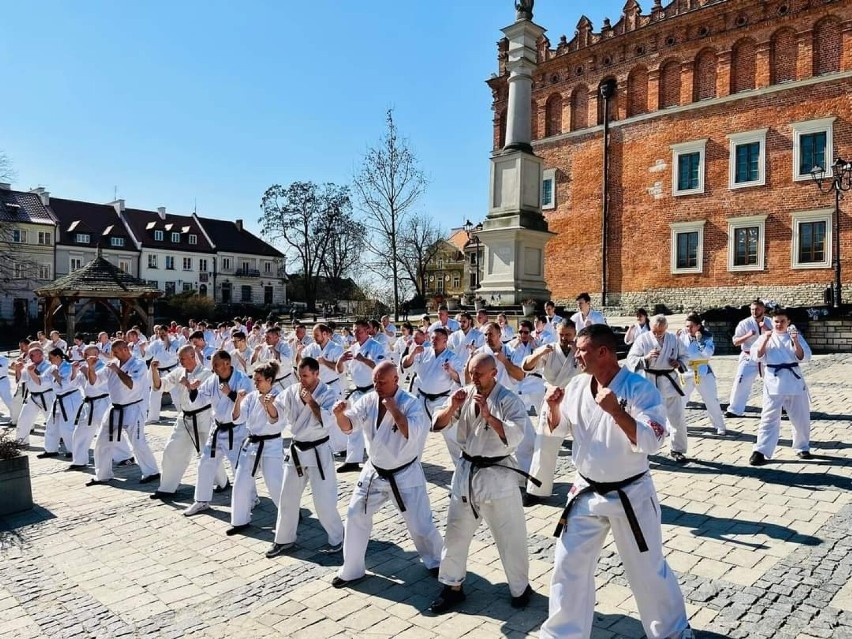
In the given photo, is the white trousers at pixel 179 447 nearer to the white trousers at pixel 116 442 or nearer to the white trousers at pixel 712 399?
the white trousers at pixel 116 442

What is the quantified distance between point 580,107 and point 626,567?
33.3 metres

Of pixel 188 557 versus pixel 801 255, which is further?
pixel 801 255

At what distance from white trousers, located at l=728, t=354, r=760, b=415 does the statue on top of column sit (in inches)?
535

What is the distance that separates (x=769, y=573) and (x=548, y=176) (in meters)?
32.0

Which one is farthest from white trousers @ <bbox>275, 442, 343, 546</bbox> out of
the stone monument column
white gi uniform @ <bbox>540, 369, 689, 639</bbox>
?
the stone monument column

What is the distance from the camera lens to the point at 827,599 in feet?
14.6

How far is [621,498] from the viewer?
3.84 m

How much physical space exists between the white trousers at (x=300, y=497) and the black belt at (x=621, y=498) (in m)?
2.64

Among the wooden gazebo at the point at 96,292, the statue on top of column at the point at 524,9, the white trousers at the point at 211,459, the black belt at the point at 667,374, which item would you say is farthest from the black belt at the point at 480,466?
the wooden gazebo at the point at 96,292

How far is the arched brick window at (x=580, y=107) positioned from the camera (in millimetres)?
33250

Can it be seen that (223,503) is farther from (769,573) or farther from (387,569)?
(769,573)

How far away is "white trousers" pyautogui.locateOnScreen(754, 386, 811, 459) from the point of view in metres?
8.02

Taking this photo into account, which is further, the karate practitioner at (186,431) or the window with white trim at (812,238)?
the window with white trim at (812,238)

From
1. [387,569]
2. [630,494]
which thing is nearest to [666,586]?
[630,494]
